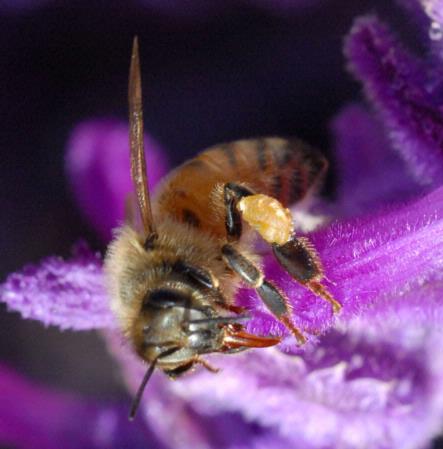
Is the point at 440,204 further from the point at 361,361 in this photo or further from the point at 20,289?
the point at 20,289

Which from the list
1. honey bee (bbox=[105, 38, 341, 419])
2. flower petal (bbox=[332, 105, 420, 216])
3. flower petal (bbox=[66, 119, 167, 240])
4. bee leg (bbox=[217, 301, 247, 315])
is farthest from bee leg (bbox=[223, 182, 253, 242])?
flower petal (bbox=[66, 119, 167, 240])

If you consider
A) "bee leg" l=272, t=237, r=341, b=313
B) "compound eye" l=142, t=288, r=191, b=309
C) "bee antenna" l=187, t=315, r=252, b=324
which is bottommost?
"bee antenna" l=187, t=315, r=252, b=324

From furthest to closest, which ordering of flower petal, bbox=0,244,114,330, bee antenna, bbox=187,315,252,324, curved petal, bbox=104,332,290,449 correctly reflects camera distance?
curved petal, bbox=104,332,290,449
flower petal, bbox=0,244,114,330
bee antenna, bbox=187,315,252,324

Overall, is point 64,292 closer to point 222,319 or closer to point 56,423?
point 222,319

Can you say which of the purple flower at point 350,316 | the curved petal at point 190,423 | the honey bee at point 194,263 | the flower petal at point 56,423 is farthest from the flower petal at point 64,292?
the flower petal at point 56,423

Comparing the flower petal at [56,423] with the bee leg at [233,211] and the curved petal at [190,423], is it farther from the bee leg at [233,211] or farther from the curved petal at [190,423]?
the bee leg at [233,211]

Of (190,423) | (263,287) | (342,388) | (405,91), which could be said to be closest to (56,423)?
(190,423)

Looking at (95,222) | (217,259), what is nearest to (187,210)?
(217,259)

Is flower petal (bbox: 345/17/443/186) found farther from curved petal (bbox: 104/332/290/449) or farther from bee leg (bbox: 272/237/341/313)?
curved petal (bbox: 104/332/290/449)

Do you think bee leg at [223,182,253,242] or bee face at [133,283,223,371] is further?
bee leg at [223,182,253,242]
